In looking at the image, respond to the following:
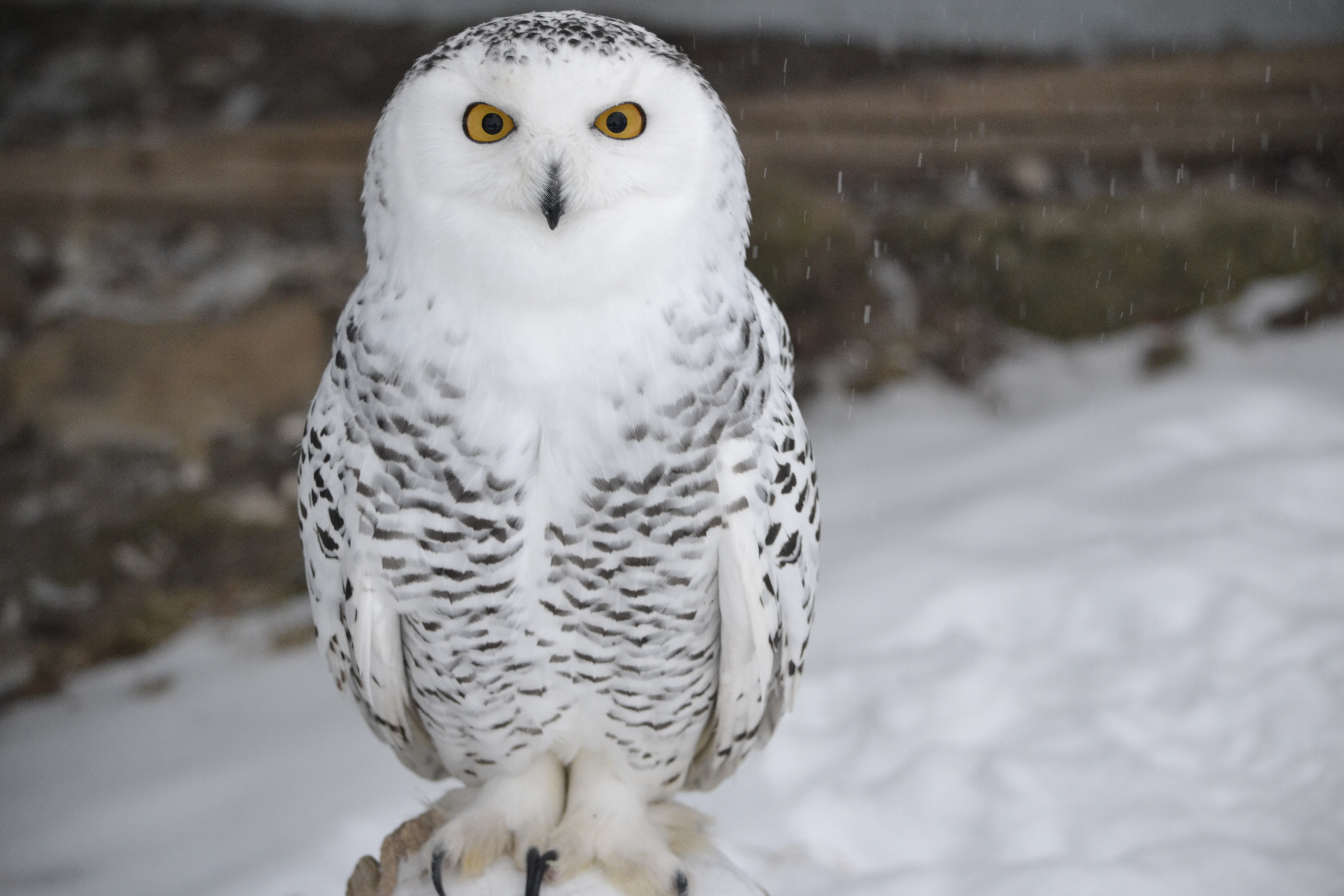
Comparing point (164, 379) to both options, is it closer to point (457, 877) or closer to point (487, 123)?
point (457, 877)

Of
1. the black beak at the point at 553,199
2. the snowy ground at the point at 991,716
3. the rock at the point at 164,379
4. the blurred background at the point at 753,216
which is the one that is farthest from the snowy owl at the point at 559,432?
the rock at the point at 164,379

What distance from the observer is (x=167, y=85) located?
340 centimetres

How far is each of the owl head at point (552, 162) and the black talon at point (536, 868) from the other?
0.74 m

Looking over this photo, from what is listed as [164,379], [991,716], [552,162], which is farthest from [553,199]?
[164,379]

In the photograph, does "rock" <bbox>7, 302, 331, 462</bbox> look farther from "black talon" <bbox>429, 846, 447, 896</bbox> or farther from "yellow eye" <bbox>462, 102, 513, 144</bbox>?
"yellow eye" <bbox>462, 102, 513, 144</bbox>

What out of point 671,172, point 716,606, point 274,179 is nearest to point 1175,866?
point 716,606

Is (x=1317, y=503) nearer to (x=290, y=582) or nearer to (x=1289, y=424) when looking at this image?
(x=1289, y=424)

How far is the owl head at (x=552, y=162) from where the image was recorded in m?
0.93

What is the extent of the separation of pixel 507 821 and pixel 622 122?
913 millimetres

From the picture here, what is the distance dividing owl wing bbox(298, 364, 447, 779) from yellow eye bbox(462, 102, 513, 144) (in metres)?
0.34

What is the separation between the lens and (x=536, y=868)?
130 centimetres

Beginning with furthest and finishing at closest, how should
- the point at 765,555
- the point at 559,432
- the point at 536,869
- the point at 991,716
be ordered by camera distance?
the point at 991,716 < the point at 536,869 < the point at 765,555 < the point at 559,432

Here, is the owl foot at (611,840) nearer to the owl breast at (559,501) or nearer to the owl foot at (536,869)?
the owl foot at (536,869)

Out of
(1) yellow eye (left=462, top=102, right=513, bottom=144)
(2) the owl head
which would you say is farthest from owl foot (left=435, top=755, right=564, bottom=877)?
(1) yellow eye (left=462, top=102, right=513, bottom=144)
